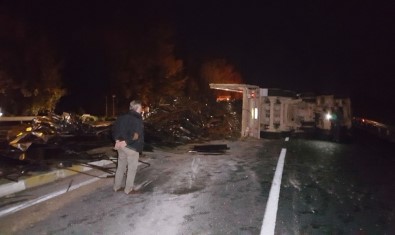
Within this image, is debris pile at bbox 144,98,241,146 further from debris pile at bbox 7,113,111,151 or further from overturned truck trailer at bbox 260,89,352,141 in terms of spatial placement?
debris pile at bbox 7,113,111,151

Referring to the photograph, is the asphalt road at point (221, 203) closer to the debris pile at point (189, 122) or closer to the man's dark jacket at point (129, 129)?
the man's dark jacket at point (129, 129)

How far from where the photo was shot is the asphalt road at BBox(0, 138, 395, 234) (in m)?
5.85

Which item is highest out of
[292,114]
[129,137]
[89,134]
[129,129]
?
[129,129]

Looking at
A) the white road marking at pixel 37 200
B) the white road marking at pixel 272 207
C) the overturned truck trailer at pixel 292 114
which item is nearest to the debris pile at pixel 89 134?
the white road marking at pixel 37 200

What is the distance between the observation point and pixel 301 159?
13.2 metres

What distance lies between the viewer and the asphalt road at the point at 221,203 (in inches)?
230

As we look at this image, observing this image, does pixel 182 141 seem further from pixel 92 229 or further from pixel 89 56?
pixel 89 56

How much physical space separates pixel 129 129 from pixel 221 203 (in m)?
2.07

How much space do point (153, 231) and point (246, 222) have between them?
1.36 metres

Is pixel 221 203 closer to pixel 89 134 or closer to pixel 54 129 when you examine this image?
pixel 89 134

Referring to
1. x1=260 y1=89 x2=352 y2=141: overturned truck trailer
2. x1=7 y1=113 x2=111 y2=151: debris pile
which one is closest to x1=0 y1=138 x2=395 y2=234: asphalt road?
x1=7 y1=113 x2=111 y2=151: debris pile

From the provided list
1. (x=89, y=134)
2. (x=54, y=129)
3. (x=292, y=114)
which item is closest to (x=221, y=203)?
(x=89, y=134)

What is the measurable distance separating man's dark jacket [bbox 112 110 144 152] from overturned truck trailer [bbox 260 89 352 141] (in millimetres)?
14237

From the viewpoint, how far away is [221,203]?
7199 mm
